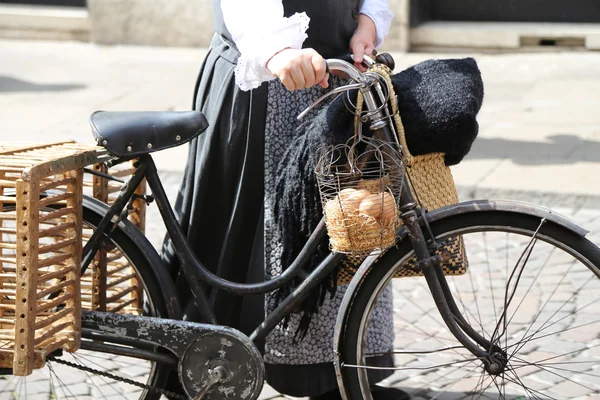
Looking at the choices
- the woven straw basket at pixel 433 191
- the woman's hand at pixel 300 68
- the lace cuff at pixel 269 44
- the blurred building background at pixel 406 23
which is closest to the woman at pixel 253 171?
the lace cuff at pixel 269 44

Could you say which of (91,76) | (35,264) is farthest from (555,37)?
(35,264)

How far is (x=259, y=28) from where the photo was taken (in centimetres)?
261

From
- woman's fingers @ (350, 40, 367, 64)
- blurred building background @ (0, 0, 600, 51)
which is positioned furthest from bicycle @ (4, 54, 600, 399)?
blurred building background @ (0, 0, 600, 51)

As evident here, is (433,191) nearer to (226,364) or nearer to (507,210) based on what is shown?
(507,210)

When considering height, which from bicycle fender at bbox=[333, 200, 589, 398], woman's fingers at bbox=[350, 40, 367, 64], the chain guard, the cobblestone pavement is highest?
woman's fingers at bbox=[350, 40, 367, 64]

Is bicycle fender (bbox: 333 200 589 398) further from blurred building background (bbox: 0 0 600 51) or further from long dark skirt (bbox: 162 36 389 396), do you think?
blurred building background (bbox: 0 0 600 51)

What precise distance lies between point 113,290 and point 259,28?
108cm

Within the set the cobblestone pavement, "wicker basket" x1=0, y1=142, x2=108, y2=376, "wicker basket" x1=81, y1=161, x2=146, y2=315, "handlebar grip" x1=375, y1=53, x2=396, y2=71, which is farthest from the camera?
the cobblestone pavement

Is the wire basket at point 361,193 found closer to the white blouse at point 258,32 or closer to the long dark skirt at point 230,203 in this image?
the white blouse at point 258,32

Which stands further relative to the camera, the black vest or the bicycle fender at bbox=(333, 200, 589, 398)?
the black vest

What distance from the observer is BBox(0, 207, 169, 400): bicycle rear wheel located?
9.75 feet

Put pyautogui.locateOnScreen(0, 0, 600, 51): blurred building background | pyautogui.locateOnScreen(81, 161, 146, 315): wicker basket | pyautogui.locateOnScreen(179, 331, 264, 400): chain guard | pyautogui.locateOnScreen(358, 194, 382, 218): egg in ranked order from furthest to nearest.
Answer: pyautogui.locateOnScreen(0, 0, 600, 51): blurred building background, pyautogui.locateOnScreen(81, 161, 146, 315): wicker basket, pyautogui.locateOnScreen(179, 331, 264, 400): chain guard, pyautogui.locateOnScreen(358, 194, 382, 218): egg

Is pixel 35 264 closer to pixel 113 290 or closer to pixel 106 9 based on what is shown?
pixel 113 290

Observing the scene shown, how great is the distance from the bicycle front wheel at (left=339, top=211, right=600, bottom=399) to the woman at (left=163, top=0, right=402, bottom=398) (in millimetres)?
→ 246
